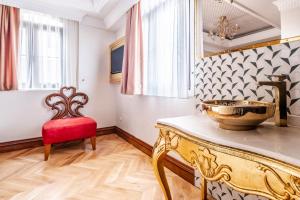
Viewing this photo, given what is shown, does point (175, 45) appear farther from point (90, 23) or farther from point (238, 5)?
point (90, 23)

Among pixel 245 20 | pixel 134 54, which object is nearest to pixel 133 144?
pixel 134 54

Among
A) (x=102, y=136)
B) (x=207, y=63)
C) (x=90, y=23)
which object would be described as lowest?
(x=102, y=136)

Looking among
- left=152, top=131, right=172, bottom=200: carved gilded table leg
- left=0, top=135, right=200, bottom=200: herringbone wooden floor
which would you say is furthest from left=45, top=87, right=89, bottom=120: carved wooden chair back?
left=152, top=131, right=172, bottom=200: carved gilded table leg

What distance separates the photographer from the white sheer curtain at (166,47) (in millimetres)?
1733

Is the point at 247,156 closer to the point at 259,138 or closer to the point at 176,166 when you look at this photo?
the point at 259,138

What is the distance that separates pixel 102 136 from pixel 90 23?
2.21 m

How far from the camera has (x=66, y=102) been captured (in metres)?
2.98

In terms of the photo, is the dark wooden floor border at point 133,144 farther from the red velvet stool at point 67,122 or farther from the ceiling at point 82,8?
the ceiling at point 82,8

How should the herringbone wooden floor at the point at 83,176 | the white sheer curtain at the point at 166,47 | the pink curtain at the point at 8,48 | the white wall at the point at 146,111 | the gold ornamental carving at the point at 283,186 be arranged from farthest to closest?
the pink curtain at the point at 8,48 → the white wall at the point at 146,111 → the white sheer curtain at the point at 166,47 → the herringbone wooden floor at the point at 83,176 → the gold ornamental carving at the point at 283,186

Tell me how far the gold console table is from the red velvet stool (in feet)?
6.26

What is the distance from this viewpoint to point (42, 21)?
9.41ft

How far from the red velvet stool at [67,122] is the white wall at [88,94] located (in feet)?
0.70

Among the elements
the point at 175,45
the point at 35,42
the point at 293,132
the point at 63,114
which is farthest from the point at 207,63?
the point at 35,42

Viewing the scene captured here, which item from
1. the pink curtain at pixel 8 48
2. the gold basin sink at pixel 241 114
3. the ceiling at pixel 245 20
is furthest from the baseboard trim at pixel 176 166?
the pink curtain at pixel 8 48
